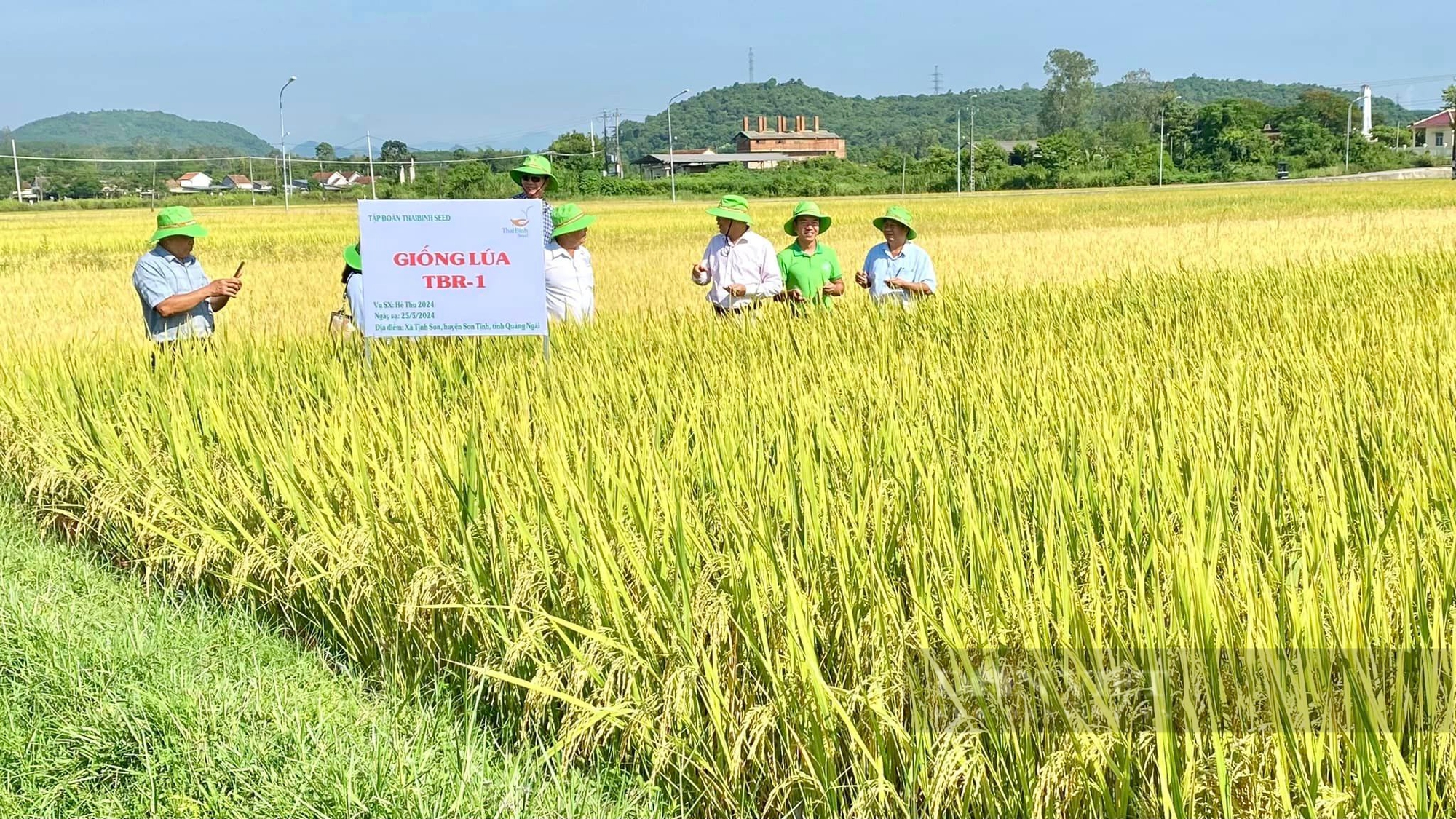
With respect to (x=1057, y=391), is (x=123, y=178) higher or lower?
higher

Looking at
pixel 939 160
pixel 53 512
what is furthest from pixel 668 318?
pixel 939 160

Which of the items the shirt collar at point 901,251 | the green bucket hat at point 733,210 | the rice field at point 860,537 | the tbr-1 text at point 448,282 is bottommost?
the rice field at point 860,537

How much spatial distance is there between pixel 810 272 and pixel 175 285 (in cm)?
341

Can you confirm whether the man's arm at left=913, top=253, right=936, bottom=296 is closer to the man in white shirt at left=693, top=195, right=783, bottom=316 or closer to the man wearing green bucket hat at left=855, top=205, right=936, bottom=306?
the man wearing green bucket hat at left=855, top=205, right=936, bottom=306

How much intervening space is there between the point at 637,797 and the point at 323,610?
4.44ft

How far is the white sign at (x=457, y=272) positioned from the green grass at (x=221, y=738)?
2355 millimetres

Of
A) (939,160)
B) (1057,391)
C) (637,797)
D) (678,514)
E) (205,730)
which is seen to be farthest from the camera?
(939,160)

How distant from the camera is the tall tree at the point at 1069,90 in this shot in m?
130

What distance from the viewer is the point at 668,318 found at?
24.5 ft

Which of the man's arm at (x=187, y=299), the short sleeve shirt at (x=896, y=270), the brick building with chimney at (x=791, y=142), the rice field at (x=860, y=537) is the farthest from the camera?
the brick building with chimney at (x=791, y=142)

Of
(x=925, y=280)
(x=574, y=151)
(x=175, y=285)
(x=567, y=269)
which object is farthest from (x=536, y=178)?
(x=574, y=151)

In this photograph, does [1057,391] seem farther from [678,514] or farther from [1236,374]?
[678,514]

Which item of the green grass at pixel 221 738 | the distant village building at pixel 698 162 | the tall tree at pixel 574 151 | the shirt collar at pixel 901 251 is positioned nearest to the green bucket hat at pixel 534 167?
the shirt collar at pixel 901 251

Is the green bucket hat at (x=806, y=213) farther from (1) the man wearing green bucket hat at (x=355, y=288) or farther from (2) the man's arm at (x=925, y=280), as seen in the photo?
(1) the man wearing green bucket hat at (x=355, y=288)
